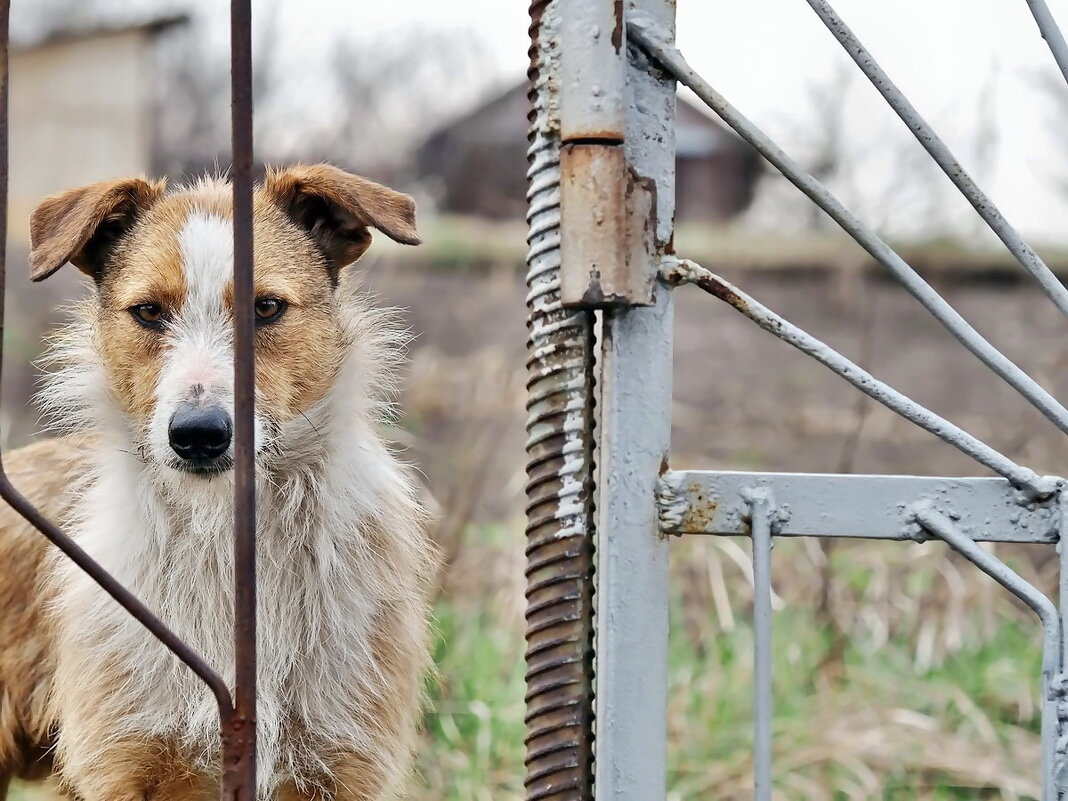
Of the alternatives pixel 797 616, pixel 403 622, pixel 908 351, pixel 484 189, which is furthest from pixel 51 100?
pixel 403 622

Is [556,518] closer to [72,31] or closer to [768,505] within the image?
[768,505]

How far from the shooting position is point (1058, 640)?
1.63 m

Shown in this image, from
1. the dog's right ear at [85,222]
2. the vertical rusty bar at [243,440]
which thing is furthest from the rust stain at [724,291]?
the dog's right ear at [85,222]

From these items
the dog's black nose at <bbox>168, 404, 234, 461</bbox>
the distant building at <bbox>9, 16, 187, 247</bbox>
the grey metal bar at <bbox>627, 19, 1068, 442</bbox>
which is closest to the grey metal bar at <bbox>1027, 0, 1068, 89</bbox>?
the grey metal bar at <bbox>627, 19, 1068, 442</bbox>

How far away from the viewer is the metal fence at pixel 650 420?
1.58 m

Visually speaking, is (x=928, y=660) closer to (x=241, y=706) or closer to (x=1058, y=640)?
(x=1058, y=640)

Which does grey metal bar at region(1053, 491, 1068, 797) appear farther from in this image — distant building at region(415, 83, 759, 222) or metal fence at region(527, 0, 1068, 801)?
distant building at region(415, 83, 759, 222)

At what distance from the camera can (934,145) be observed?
5.35 feet

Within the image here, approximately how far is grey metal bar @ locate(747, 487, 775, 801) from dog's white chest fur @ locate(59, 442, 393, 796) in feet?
4.00

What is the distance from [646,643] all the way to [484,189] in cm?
770

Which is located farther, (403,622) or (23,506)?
(403,622)

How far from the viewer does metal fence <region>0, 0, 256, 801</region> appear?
4.81ft

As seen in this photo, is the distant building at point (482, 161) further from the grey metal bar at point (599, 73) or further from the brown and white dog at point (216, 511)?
the grey metal bar at point (599, 73)

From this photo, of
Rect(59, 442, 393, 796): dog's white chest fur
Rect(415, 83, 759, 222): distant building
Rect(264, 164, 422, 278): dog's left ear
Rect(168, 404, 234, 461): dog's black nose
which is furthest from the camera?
Rect(415, 83, 759, 222): distant building
